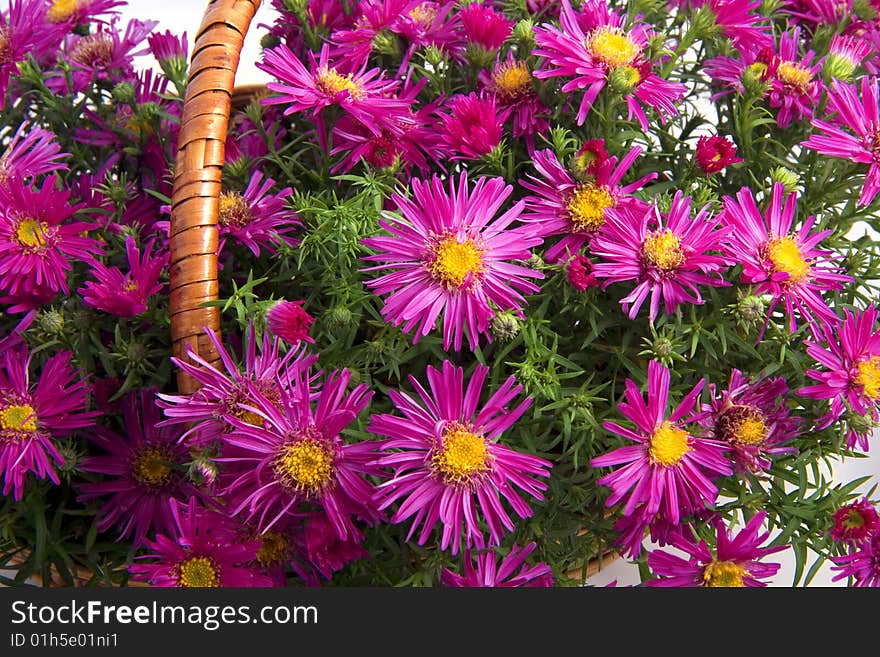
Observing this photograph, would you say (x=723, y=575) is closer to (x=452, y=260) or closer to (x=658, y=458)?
(x=658, y=458)

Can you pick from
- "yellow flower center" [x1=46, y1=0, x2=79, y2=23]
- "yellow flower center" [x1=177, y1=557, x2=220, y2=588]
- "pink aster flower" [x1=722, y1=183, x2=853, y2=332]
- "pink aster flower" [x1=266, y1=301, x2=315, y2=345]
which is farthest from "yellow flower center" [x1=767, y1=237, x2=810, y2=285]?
"yellow flower center" [x1=46, y1=0, x2=79, y2=23]

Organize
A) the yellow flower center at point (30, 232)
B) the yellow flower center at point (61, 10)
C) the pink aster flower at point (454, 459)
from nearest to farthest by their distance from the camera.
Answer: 1. the pink aster flower at point (454, 459)
2. the yellow flower center at point (30, 232)
3. the yellow flower center at point (61, 10)

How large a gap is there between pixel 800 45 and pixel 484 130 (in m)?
0.42

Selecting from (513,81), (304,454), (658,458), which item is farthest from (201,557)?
(513,81)

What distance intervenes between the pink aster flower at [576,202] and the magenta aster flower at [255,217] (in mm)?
198

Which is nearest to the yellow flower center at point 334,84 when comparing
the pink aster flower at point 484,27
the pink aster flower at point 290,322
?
the pink aster flower at point 484,27

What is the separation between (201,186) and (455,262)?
0.65 feet

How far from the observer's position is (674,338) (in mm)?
637

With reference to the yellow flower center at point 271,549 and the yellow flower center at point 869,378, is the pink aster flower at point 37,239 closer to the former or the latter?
the yellow flower center at point 271,549

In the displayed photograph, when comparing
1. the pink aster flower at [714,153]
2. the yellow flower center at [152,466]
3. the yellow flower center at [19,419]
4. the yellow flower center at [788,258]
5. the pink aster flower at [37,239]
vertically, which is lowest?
the yellow flower center at [152,466]

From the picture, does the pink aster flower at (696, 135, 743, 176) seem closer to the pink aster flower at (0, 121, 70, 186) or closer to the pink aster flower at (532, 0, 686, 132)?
the pink aster flower at (532, 0, 686, 132)

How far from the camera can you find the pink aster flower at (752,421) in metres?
0.62

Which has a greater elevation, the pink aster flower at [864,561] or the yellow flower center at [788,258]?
the yellow flower center at [788,258]

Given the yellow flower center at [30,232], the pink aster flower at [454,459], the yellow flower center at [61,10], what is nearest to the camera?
the pink aster flower at [454,459]
